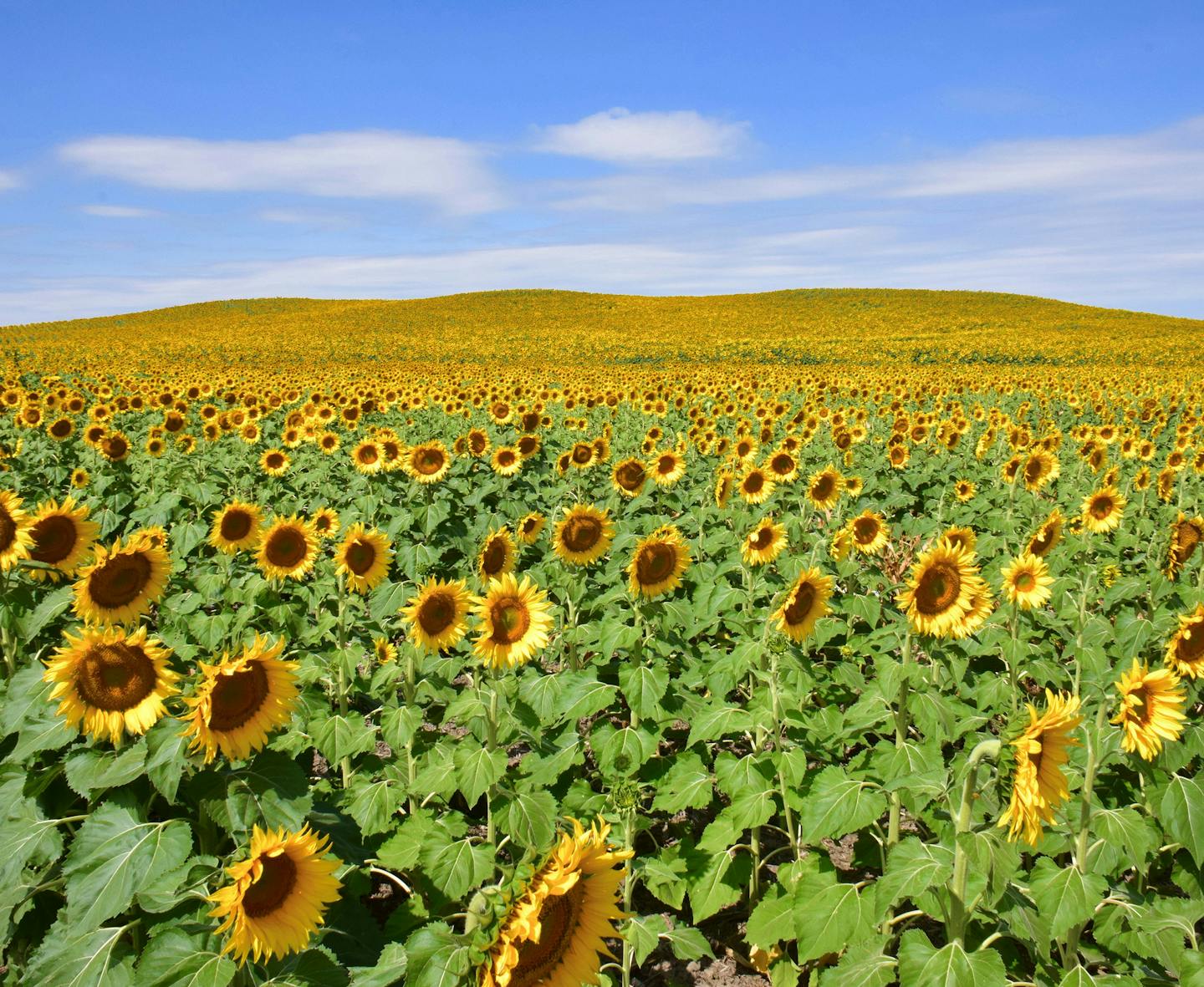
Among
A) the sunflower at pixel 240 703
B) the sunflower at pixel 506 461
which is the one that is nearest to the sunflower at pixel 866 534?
the sunflower at pixel 240 703

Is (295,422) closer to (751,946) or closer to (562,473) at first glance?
(562,473)

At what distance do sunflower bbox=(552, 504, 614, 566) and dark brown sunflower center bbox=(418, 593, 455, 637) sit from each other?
1084 millimetres

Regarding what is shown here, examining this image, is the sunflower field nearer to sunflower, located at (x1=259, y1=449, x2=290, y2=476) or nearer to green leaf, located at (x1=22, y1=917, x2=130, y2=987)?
green leaf, located at (x1=22, y1=917, x2=130, y2=987)

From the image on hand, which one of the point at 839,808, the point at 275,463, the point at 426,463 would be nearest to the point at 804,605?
the point at 839,808

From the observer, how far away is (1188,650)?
10.6 ft

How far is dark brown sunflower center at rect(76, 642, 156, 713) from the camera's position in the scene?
254 cm

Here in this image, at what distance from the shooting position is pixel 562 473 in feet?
28.4

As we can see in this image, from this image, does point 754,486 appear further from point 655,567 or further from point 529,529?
point 655,567

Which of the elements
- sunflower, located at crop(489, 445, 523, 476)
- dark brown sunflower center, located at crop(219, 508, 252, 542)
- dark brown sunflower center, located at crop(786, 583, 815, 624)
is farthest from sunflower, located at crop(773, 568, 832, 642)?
sunflower, located at crop(489, 445, 523, 476)

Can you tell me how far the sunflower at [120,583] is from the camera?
3.22m

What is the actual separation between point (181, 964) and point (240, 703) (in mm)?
751

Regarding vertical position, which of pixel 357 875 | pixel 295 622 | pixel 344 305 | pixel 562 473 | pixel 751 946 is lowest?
pixel 751 946

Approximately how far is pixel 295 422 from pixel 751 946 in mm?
10151

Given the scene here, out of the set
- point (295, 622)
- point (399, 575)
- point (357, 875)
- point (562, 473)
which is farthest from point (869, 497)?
point (357, 875)
